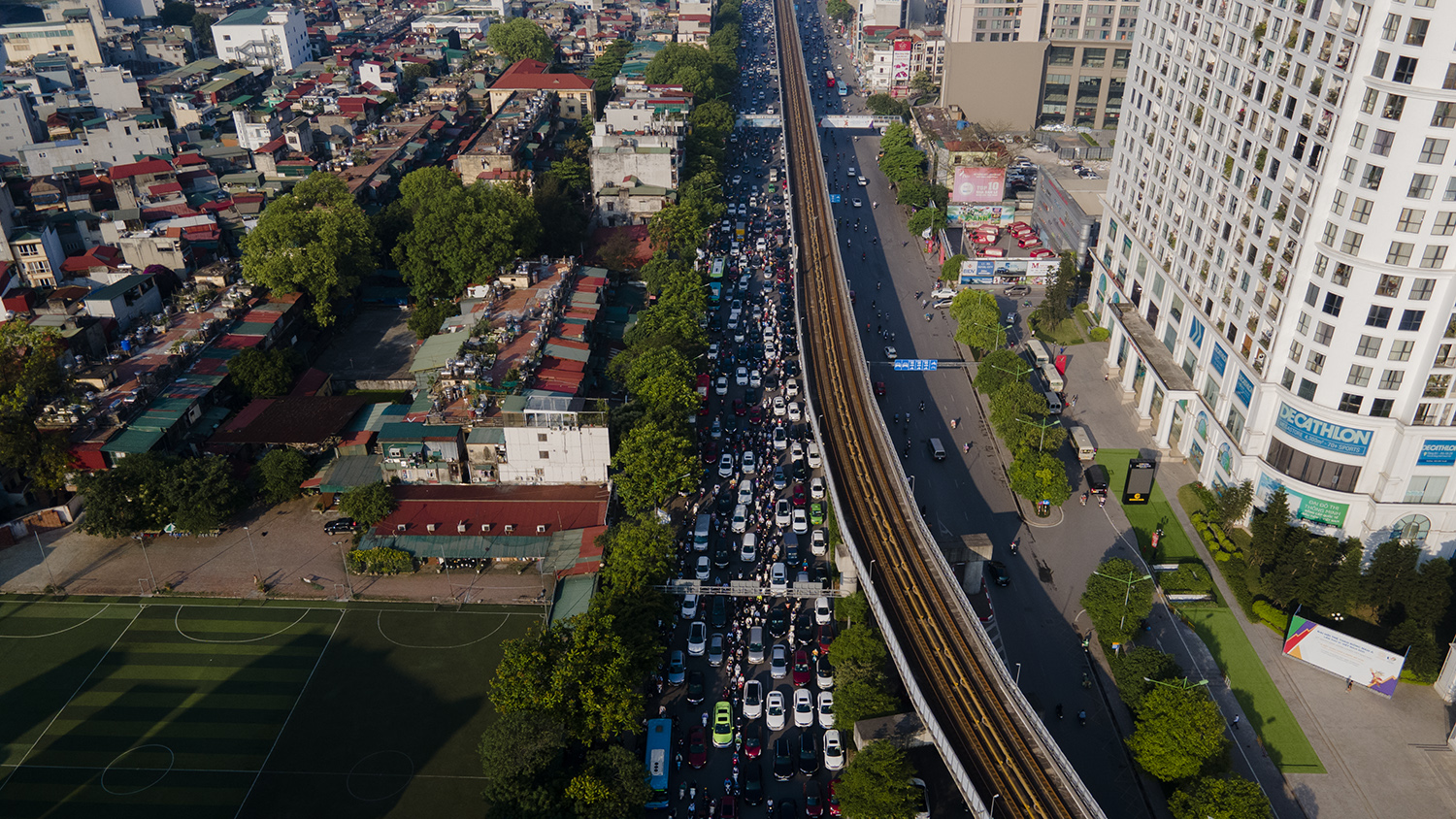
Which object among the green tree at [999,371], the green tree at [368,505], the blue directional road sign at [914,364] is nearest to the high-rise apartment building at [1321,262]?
the green tree at [999,371]

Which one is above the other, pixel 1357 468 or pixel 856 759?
pixel 1357 468

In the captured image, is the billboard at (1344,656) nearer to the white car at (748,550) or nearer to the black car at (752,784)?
the black car at (752,784)

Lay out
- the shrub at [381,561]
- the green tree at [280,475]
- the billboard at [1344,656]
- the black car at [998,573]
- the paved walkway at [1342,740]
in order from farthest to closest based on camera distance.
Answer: the green tree at [280,475] < the shrub at [381,561] < the black car at [998,573] < the billboard at [1344,656] < the paved walkway at [1342,740]

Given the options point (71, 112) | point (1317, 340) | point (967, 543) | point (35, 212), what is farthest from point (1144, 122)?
point (71, 112)

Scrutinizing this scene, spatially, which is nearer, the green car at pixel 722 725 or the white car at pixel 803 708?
the green car at pixel 722 725

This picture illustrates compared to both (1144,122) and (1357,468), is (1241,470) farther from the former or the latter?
(1144,122)

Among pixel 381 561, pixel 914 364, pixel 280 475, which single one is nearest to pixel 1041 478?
pixel 914 364

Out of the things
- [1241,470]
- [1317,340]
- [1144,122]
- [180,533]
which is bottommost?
[180,533]

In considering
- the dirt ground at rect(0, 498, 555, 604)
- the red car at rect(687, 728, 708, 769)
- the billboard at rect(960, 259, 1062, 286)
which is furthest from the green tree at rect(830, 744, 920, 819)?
the billboard at rect(960, 259, 1062, 286)
